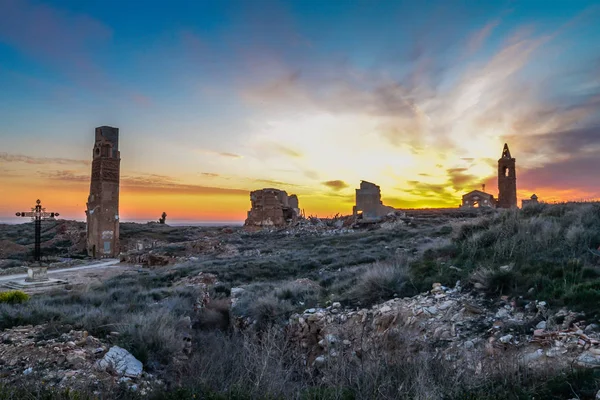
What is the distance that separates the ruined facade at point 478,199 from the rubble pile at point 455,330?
102 ft

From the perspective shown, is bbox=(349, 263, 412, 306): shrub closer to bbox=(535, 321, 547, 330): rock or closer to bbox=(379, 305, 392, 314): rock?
bbox=(379, 305, 392, 314): rock

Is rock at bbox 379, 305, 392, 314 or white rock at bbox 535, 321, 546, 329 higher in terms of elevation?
white rock at bbox 535, 321, 546, 329

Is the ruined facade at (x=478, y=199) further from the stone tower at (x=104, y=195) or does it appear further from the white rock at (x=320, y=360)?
the white rock at (x=320, y=360)

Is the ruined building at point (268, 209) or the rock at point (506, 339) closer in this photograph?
Result: the rock at point (506, 339)

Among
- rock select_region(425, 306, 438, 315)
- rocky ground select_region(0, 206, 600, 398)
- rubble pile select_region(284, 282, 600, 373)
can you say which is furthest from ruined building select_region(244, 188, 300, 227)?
rock select_region(425, 306, 438, 315)

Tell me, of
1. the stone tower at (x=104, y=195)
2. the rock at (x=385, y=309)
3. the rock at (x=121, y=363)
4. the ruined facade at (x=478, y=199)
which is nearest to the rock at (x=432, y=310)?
the rock at (x=385, y=309)

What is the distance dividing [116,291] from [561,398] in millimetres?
9343

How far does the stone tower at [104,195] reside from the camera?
23.9 meters

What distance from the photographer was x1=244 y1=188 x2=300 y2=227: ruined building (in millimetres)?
33875

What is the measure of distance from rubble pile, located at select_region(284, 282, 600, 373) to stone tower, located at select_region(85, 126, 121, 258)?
70.7 ft

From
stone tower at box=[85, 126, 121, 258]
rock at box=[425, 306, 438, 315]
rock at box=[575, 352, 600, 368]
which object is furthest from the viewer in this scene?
stone tower at box=[85, 126, 121, 258]

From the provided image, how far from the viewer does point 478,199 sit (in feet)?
114

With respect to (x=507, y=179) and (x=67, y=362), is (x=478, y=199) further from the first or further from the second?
(x=67, y=362)

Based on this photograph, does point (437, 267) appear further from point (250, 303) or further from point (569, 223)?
point (250, 303)
